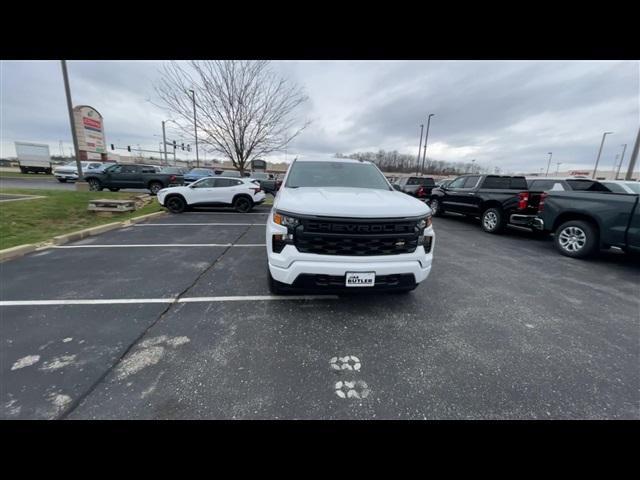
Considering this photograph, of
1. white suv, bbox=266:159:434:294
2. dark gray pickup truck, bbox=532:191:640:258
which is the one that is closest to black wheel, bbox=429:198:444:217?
dark gray pickup truck, bbox=532:191:640:258

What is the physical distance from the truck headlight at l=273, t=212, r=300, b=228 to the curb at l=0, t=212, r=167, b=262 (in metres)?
5.48

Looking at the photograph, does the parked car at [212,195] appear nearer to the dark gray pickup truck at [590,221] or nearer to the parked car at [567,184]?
the dark gray pickup truck at [590,221]

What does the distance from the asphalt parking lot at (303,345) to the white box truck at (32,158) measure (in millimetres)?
42952

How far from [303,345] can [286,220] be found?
4.18 feet

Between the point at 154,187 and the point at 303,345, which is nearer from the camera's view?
the point at 303,345

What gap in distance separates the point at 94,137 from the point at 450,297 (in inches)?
1647

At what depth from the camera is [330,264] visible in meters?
2.65

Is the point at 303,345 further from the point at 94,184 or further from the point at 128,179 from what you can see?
the point at 94,184

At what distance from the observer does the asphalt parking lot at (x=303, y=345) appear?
1873 millimetres

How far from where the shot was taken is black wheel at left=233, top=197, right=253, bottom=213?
1106 cm

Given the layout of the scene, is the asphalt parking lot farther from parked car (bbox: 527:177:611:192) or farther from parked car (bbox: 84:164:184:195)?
parked car (bbox: 84:164:184:195)

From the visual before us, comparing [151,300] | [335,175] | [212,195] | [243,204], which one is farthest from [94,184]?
[335,175]
